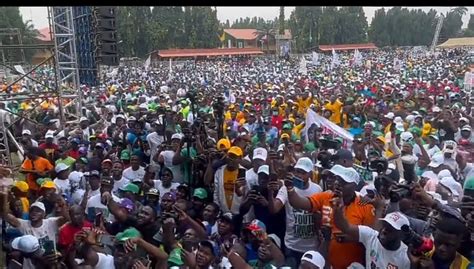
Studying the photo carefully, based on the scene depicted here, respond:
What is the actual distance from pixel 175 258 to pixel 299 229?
1.16m

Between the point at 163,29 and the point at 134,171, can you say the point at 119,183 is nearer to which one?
the point at 134,171

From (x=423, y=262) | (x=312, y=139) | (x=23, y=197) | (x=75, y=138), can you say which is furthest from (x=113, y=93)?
(x=423, y=262)

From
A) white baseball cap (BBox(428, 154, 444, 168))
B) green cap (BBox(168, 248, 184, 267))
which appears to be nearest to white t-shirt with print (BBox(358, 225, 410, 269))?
green cap (BBox(168, 248, 184, 267))

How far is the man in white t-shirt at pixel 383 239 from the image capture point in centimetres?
334

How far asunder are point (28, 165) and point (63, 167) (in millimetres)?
941

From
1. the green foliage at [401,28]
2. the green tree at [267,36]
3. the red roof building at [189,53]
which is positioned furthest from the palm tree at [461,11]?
the red roof building at [189,53]

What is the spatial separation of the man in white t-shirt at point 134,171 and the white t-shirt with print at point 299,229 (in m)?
2.21

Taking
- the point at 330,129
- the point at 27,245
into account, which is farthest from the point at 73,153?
the point at 27,245

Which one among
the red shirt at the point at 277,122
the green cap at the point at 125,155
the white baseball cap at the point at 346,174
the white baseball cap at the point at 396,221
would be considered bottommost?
the red shirt at the point at 277,122

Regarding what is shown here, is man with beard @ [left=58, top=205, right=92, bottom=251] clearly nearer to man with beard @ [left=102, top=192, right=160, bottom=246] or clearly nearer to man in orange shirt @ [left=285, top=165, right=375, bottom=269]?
man with beard @ [left=102, top=192, right=160, bottom=246]

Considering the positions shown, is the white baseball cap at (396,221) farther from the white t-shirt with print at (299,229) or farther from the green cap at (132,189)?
the green cap at (132,189)

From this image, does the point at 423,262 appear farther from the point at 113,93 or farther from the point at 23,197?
the point at 113,93

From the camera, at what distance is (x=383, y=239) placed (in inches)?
134

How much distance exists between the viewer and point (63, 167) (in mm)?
5867
